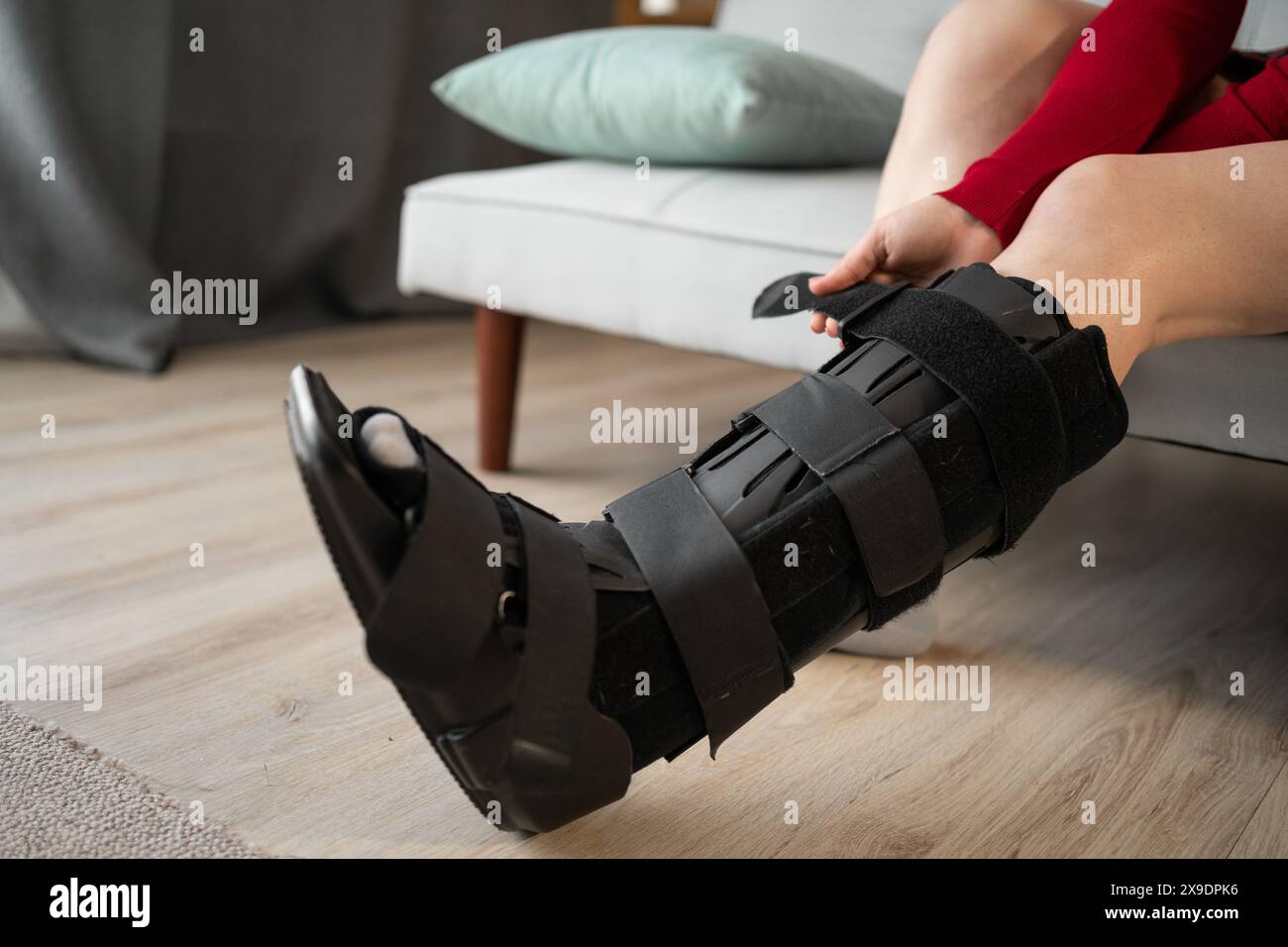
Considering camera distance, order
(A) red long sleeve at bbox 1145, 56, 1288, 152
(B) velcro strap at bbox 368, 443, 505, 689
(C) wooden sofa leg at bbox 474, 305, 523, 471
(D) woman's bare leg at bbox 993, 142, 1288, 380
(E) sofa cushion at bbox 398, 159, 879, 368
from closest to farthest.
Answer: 1. (B) velcro strap at bbox 368, 443, 505, 689
2. (D) woman's bare leg at bbox 993, 142, 1288, 380
3. (A) red long sleeve at bbox 1145, 56, 1288, 152
4. (E) sofa cushion at bbox 398, 159, 879, 368
5. (C) wooden sofa leg at bbox 474, 305, 523, 471

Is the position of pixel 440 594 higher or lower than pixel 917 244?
lower

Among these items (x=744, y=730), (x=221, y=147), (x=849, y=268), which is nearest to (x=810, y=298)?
(x=849, y=268)

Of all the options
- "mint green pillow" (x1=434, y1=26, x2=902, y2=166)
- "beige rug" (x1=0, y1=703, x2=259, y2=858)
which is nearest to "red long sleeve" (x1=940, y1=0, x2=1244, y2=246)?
"mint green pillow" (x1=434, y1=26, x2=902, y2=166)

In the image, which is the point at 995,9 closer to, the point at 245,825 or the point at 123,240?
the point at 245,825

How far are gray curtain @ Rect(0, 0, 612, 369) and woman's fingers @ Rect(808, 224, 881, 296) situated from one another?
119 cm

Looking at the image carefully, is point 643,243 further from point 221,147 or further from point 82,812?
point 221,147

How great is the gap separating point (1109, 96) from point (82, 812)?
69 cm

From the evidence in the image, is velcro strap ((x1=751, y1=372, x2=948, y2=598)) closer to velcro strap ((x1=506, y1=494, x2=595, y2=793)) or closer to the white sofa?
velcro strap ((x1=506, y1=494, x2=595, y2=793))

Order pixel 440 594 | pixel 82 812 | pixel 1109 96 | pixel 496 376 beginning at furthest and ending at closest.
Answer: pixel 496 376 < pixel 1109 96 < pixel 82 812 < pixel 440 594

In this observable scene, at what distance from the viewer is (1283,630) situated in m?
0.93

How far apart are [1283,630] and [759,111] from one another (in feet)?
1.99

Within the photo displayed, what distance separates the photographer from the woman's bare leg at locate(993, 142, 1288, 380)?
0.58 m

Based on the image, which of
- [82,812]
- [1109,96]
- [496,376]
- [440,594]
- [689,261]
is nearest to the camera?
[440,594]

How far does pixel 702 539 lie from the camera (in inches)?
20.2
